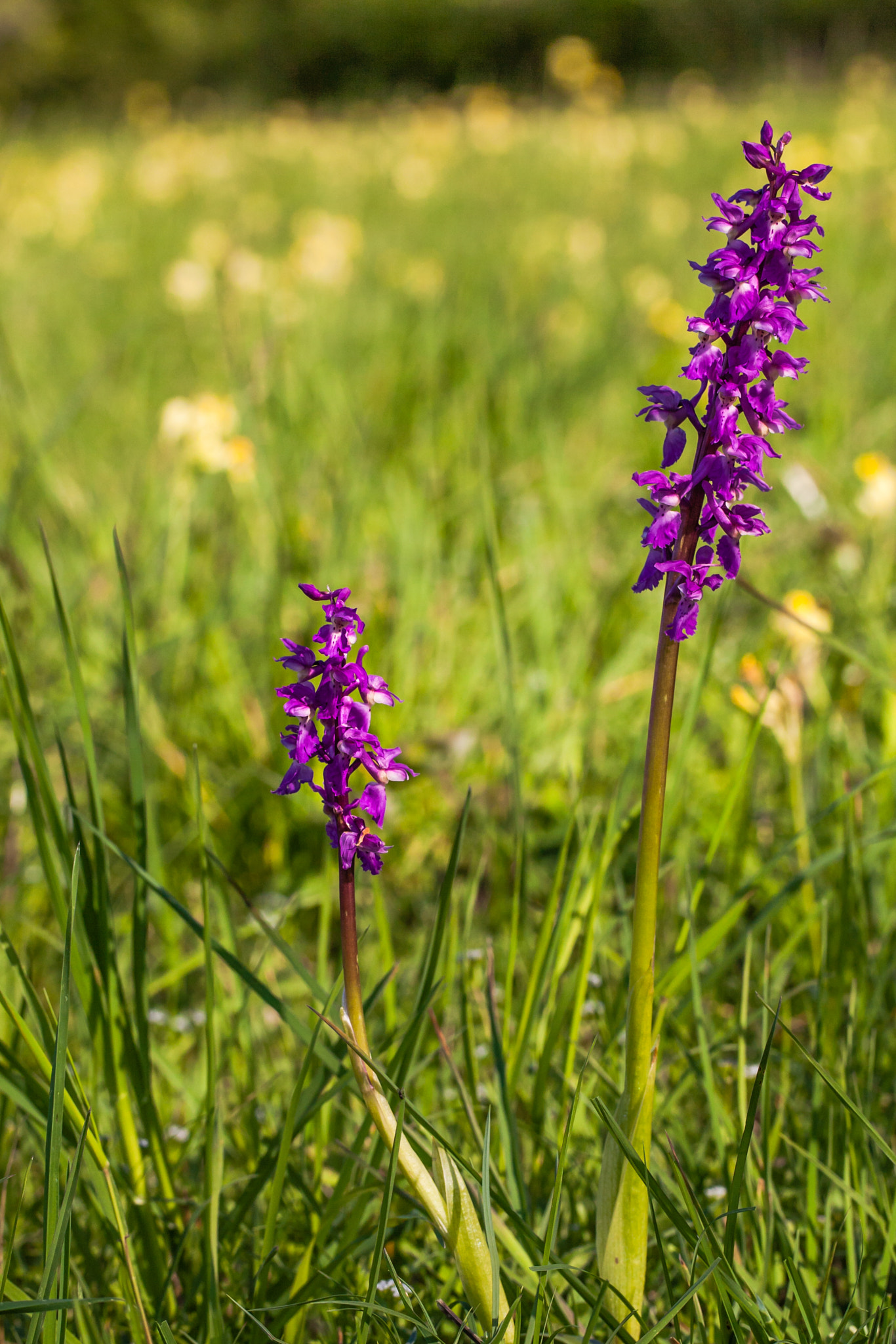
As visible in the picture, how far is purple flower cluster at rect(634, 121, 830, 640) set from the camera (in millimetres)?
582

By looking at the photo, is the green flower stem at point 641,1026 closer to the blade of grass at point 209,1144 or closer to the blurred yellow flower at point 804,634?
the blade of grass at point 209,1144

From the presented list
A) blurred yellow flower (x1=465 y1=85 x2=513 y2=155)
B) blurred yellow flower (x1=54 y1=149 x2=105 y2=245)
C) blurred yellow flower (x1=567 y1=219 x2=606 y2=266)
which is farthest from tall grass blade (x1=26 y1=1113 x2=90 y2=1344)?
blurred yellow flower (x1=465 y1=85 x2=513 y2=155)

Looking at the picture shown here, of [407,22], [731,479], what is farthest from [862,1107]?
[407,22]

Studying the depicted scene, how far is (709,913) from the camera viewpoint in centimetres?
137

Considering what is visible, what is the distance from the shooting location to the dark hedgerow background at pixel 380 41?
49.8ft

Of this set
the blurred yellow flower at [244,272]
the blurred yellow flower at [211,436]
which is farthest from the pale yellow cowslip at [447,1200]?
the blurred yellow flower at [244,272]

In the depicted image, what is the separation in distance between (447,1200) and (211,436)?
162 cm

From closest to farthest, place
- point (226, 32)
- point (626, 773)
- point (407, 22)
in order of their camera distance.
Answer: point (626, 773), point (407, 22), point (226, 32)

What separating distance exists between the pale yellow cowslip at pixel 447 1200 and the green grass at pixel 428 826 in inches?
1.0

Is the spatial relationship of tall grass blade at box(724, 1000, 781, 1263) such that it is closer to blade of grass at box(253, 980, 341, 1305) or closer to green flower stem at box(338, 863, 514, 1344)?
green flower stem at box(338, 863, 514, 1344)

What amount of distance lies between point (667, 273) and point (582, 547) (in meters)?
2.46

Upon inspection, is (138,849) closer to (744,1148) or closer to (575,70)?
(744,1148)

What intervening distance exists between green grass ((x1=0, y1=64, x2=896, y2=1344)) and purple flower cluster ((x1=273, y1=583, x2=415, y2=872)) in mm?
118

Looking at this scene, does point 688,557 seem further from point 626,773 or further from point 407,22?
point 407,22
